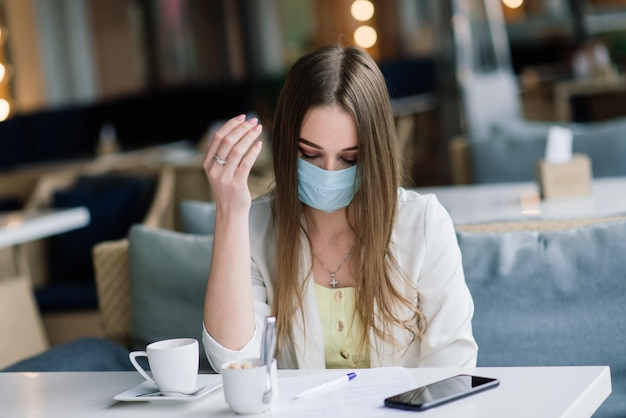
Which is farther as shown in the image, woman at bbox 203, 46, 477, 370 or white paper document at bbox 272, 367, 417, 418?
woman at bbox 203, 46, 477, 370

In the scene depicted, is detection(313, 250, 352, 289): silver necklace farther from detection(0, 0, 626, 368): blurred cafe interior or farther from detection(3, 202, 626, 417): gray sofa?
detection(0, 0, 626, 368): blurred cafe interior

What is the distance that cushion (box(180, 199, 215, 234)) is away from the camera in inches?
109

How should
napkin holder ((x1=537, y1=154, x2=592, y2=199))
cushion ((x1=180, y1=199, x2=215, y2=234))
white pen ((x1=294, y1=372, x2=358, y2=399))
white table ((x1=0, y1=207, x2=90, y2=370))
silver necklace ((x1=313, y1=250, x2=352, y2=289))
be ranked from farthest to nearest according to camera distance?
1. white table ((x1=0, y1=207, x2=90, y2=370))
2. napkin holder ((x1=537, y1=154, x2=592, y2=199))
3. cushion ((x1=180, y1=199, x2=215, y2=234))
4. silver necklace ((x1=313, y1=250, x2=352, y2=289))
5. white pen ((x1=294, y1=372, x2=358, y2=399))

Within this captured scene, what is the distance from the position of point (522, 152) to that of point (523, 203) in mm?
1111

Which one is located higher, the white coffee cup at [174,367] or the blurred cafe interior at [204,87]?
the blurred cafe interior at [204,87]

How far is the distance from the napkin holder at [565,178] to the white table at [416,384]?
1.90m

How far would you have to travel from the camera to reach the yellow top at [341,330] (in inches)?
78.1

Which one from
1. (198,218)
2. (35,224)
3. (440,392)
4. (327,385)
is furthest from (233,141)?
(35,224)

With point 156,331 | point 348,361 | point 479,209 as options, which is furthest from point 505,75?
point 348,361

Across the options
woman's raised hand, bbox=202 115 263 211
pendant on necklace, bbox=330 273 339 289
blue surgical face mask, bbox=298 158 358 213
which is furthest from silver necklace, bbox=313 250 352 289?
woman's raised hand, bbox=202 115 263 211

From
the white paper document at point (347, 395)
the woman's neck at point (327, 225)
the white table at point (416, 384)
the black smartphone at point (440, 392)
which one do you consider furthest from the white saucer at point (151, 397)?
the woman's neck at point (327, 225)

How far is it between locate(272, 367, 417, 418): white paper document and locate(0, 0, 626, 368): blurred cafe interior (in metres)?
2.95

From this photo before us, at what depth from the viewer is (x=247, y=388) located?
4.61ft

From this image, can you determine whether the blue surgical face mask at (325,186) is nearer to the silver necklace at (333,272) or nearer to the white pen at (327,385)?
the silver necklace at (333,272)
